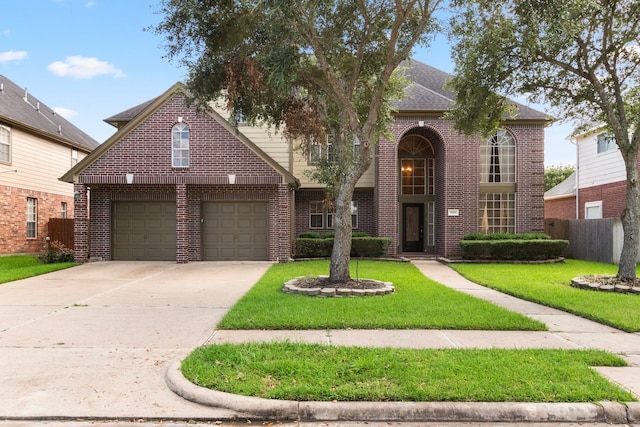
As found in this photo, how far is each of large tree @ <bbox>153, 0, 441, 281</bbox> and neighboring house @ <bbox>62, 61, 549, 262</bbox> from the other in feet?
9.56

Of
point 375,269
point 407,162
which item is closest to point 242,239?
point 375,269

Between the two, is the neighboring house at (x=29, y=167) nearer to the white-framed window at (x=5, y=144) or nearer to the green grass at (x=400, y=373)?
the white-framed window at (x=5, y=144)

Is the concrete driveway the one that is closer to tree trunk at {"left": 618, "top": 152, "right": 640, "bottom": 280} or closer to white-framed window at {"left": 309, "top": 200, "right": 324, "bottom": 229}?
white-framed window at {"left": 309, "top": 200, "right": 324, "bottom": 229}

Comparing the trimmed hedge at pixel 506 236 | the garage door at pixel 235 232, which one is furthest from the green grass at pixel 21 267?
the trimmed hedge at pixel 506 236

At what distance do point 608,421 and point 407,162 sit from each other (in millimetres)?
16755

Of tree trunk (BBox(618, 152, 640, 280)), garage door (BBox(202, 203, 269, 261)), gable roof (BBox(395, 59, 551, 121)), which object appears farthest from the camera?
gable roof (BBox(395, 59, 551, 121))

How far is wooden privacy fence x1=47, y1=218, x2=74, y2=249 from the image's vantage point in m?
20.4

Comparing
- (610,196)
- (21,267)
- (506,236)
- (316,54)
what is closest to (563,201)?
(610,196)

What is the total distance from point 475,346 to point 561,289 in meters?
6.10

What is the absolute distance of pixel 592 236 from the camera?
59.5ft

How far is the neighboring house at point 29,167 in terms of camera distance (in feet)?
61.8

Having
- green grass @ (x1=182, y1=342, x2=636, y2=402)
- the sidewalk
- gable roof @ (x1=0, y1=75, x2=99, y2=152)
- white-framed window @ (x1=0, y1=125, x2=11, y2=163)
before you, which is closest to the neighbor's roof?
the sidewalk

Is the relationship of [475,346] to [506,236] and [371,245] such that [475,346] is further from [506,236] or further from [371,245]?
[506,236]

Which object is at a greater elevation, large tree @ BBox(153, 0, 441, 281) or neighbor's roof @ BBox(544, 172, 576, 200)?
large tree @ BBox(153, 0, 441, 281)
